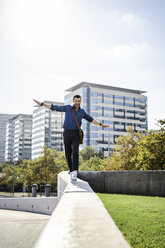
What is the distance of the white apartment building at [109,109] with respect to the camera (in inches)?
3942

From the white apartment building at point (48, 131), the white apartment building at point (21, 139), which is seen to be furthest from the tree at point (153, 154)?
the white apartment building at point (21, 139)

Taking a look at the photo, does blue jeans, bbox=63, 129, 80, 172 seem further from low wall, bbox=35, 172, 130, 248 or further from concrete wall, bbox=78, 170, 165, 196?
low wall, bbox=35, 172, 130, 248

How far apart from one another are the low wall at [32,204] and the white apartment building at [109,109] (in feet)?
215

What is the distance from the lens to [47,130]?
123062 mm

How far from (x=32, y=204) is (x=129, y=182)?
1979 cm

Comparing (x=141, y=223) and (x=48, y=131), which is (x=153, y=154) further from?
(x=48, y=131)

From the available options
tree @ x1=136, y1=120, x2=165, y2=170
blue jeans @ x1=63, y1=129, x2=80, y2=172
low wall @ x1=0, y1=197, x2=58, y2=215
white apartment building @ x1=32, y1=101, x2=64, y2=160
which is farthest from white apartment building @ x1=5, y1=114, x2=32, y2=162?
blue jeans @ x1=63, y1=129, x2=80, y2=172

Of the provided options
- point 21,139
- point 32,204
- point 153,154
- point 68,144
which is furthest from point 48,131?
point 68,144

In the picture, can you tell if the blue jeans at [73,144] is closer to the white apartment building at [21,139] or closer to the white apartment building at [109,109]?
the white apartment building at [109,109]

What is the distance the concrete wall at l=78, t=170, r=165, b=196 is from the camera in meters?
8.54

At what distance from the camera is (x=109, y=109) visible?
352 feet

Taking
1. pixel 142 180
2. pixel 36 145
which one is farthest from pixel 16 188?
pixel 142 180

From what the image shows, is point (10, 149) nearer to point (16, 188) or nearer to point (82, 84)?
point (82, 84)

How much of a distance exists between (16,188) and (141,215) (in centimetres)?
7461
